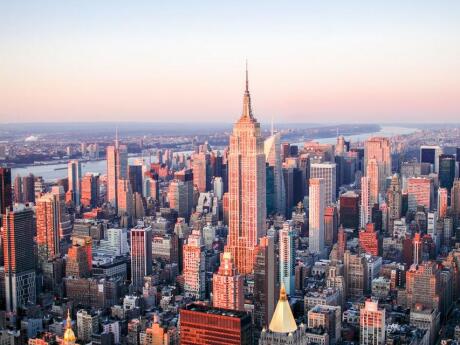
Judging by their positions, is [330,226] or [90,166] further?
[90,166]

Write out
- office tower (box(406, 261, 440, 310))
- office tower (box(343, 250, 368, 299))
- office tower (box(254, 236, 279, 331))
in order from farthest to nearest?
office tower (box(343, 250, 368, 299)) → office tower (box(406, 261, 440, 310)) → office tower (box(254, 236, 279, 331))

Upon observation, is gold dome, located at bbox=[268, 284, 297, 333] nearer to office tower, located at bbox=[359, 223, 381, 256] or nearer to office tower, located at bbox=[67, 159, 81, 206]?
office tower, located at bbox=[359, 223, 381, 256]

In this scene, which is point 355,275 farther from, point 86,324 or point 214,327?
point 214,327

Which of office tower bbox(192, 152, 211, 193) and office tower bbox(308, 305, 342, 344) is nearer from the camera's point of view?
office tower bbox(308, 305, 342, 344)

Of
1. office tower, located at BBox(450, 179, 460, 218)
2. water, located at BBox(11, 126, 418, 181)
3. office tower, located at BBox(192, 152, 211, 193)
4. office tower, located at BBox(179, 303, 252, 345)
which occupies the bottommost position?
office tower, located at BBox(179, 303, 252, 345)

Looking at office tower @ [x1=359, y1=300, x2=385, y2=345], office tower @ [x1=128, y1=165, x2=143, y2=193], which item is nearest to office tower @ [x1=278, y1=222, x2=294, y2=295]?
office tower @ [x1=359, y1=300, x2=385, y2=345]

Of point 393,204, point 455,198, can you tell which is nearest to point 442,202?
point 455,198

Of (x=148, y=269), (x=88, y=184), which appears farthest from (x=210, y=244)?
(x=88, y=184)

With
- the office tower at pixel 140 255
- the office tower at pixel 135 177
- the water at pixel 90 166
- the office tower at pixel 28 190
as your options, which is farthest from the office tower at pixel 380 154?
the office tower at pixel 28 190
